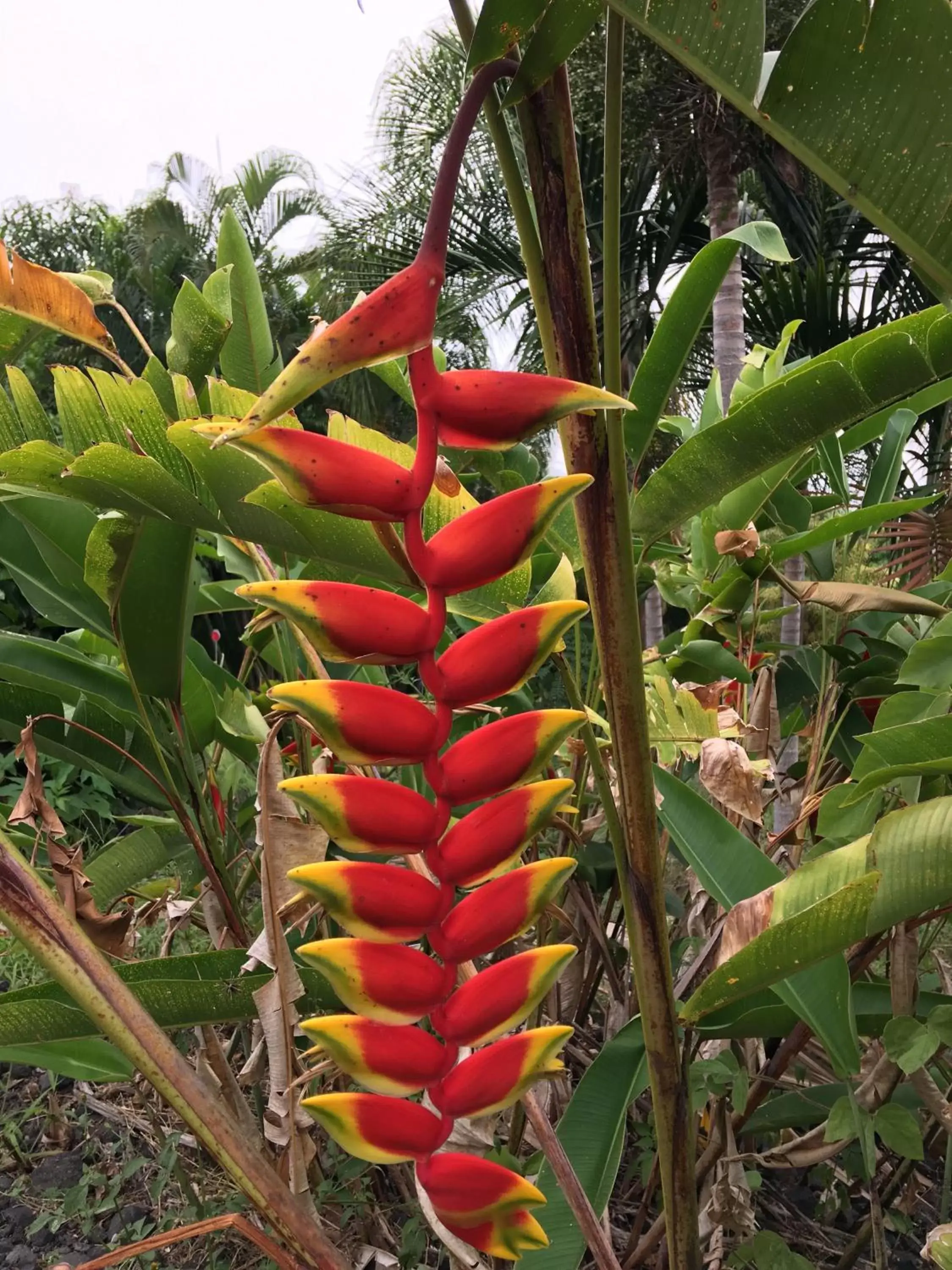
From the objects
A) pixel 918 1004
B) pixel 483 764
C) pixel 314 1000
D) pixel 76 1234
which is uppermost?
pixel 483 764

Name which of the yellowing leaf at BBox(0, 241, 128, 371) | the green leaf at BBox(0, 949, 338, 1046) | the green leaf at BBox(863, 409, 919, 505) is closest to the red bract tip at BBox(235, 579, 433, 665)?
the green leaf at BBox(0, 949, 338, 1046)

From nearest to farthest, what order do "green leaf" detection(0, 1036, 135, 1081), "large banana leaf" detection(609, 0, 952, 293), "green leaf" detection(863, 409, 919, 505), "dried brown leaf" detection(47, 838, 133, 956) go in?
"large banana leaf" detection(609, 0, 952, 293), "dried brown leaf" detection(47, 838, 133, 956), "green leaf" detection(0, 1036, 135, 1081), "green leaf" detection(863, 409, 919, 505)

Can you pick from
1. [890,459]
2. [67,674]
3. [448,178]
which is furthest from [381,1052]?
[890,459]

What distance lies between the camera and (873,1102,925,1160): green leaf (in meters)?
0.60

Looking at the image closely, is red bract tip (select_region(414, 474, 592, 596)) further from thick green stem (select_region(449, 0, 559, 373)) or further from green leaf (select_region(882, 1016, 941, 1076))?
green leaf (select_region(882, 1016, 941, 1076))

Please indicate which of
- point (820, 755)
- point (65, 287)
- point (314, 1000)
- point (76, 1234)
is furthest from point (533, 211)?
point (76, 1234)

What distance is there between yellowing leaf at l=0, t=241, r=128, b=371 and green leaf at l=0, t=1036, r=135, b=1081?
1.61 feet

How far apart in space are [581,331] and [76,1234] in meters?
1.22

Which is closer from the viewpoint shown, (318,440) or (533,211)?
(318,440)

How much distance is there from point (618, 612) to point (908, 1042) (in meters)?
0.37

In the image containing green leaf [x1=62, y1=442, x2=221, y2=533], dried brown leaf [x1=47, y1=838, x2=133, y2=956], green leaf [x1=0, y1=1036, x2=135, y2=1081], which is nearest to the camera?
green leaf [x1=62, y1=442, x2=221, y2=533]

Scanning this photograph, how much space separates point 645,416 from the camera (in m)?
0.65

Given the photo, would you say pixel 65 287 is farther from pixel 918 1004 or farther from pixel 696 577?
pixel 918 1004

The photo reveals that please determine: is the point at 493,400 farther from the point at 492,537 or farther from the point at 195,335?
the point at 195,335
